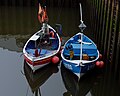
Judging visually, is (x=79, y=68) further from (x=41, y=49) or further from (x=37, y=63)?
(x=41, y=49)

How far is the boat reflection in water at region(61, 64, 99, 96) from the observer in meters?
15.0

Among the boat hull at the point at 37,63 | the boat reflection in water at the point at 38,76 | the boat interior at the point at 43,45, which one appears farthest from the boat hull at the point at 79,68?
the boat interior at the point at 43,45

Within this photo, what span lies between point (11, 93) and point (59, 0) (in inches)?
689

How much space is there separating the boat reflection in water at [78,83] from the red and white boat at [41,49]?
1403 mm

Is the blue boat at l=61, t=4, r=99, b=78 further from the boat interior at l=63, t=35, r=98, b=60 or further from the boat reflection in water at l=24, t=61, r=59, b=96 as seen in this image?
the boat reflection in water at l=24, t=61, r=59, b=96

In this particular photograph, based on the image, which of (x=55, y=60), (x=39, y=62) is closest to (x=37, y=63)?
(x=39, y=62)

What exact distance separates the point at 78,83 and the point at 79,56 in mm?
1529

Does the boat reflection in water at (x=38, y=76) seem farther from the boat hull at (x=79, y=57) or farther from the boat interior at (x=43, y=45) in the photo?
the boat hull at (x=79, y=57)

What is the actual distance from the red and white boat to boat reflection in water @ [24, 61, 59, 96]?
0.39 m

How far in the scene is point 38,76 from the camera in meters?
16.1

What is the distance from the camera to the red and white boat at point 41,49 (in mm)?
15958

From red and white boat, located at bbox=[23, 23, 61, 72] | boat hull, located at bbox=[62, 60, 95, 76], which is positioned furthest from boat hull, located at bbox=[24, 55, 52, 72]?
boat hull, located at bbox=[62, 60, 95, 76]

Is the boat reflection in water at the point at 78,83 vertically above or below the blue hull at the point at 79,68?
below

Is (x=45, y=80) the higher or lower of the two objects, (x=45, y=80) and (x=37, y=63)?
the lower
